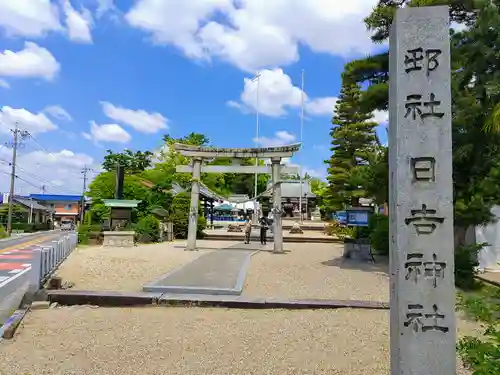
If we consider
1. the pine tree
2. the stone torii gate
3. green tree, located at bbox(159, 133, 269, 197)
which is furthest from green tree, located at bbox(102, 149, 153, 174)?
the stone torii gate

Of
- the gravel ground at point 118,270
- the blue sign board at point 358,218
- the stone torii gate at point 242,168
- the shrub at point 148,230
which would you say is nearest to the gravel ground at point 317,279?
the blue sign board at point 358,218

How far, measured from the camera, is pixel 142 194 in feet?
95.2

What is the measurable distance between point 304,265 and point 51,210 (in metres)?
64.8

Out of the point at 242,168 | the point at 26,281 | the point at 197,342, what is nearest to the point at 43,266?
the point at 26,281

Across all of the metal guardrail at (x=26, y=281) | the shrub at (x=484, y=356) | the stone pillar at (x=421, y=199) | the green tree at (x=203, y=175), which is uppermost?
the green tree at (x=203, y=175)

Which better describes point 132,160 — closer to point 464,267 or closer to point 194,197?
point 194,197

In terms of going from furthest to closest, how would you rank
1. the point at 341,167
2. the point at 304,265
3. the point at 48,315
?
the point at 341,167 → the point at 304,265 → the point at 48,315

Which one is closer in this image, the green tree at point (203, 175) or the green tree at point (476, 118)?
the green tree at point (476, 118)

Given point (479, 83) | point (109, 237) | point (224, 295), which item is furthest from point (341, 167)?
point (224, 295)

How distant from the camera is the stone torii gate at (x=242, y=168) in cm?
1767

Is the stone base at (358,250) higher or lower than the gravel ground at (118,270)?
higher

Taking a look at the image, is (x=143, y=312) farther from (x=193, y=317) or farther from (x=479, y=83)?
(x=479, y=83)

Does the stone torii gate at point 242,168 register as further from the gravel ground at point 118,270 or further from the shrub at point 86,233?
the shrub at point 86,233

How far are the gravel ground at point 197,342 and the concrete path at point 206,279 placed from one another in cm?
86
